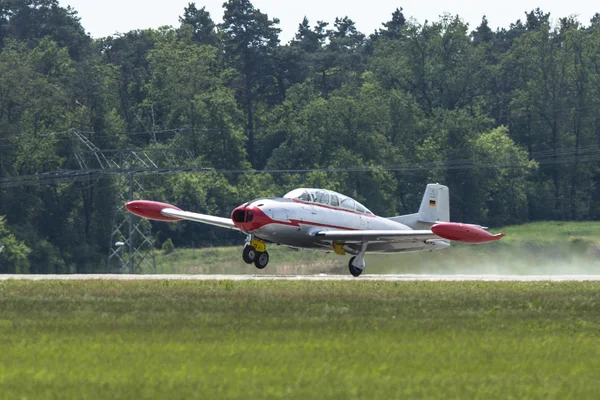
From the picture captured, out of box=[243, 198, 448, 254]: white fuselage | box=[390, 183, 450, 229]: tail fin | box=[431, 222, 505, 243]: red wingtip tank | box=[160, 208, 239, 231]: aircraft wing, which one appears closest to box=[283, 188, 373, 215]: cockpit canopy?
box=[243, 198, 448, 254]: white fuselage

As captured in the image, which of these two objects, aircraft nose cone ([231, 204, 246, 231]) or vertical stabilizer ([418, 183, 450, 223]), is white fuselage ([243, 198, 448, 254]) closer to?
aircraft nose cone ([231, 204, 246, 231])

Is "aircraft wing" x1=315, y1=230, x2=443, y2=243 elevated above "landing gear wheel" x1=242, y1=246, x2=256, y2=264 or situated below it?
above

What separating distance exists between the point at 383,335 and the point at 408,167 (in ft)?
260

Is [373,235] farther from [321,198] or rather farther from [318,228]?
[321,198]

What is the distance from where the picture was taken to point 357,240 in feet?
115

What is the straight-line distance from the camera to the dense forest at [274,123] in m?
85.4

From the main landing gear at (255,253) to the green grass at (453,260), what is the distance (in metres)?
10.2

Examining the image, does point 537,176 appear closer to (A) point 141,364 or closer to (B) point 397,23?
(B) point 397,23

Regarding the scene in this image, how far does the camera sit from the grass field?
13508mm

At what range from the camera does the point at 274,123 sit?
107 meters

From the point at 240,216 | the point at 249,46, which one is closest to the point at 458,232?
the point at 240,216

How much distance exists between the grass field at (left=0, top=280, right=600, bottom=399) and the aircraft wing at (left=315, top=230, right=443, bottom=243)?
8.83m

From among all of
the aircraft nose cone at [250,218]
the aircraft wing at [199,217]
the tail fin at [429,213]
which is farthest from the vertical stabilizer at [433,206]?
the aircraft nose cone at [250,218]

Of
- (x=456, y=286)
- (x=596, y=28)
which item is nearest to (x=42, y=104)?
(x=596, y=28)
